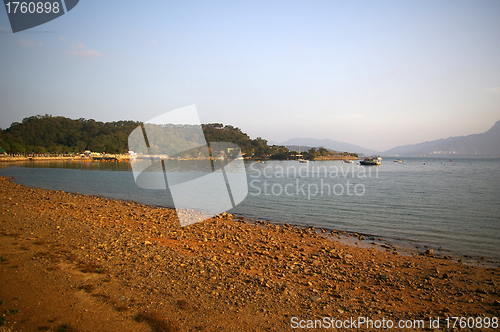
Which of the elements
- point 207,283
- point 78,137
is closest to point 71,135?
point 78,137

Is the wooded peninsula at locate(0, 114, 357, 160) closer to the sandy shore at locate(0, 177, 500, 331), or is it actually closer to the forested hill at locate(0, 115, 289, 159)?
the forested hill at locate(0, 115, 289, 159)

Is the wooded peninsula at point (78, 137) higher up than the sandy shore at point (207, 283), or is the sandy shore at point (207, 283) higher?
the wooded peninsula at point (78, 137)

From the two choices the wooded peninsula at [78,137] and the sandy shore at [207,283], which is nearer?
the sandy shore at [207,283]

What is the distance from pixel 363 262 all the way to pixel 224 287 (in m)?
5.25

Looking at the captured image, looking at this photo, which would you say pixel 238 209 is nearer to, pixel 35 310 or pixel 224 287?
pixel 224 287

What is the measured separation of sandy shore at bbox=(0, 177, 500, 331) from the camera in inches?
195

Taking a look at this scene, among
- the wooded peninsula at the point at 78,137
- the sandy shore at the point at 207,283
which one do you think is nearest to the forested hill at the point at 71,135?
the wooded peninsula at the point at 78,137

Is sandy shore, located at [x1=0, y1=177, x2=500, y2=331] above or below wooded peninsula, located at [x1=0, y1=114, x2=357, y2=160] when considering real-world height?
below

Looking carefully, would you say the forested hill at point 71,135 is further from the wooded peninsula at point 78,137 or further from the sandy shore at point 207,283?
the sandy shore at point 207,283

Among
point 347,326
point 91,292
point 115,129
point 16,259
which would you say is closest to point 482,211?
point 347,326

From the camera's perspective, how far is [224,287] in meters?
6.36

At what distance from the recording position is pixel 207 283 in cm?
653

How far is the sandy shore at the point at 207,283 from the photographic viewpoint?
4961 millimetres

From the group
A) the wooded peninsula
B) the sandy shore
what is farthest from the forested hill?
the sandy shore
